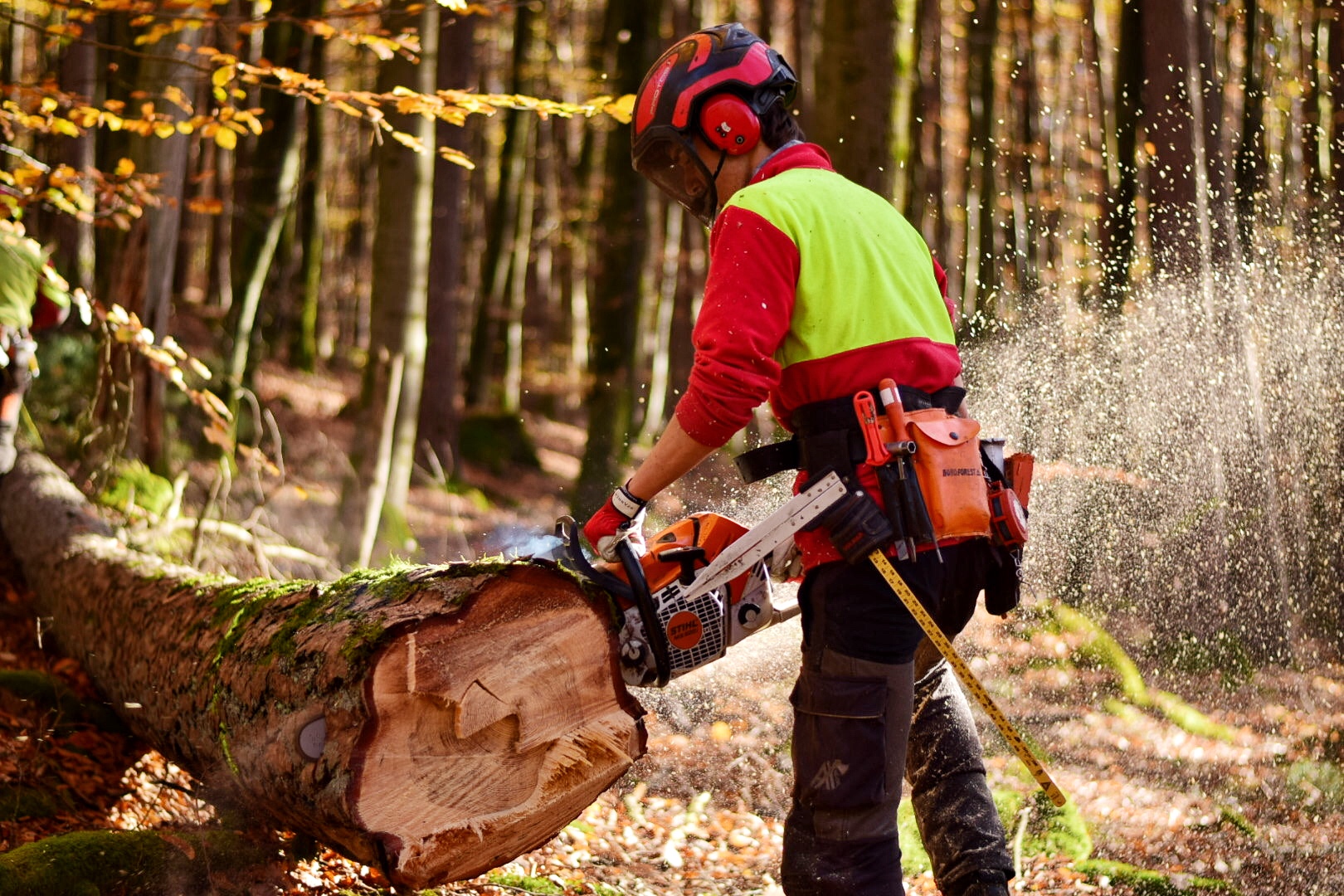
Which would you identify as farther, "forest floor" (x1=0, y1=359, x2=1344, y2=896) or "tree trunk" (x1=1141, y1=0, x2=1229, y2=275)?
"tree trunk" (x1=1141, y1=0, x2=1229, y2=275)

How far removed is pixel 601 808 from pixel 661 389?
11.4 m

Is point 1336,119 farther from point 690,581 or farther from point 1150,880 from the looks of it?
point 690,581

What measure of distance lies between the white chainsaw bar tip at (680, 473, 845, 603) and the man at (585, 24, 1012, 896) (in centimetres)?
9

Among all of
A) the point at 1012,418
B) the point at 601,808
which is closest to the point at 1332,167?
the point at 1012,418

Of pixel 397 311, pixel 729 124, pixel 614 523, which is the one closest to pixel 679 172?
pixel 729 124

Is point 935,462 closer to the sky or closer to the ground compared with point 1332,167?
closer to the ground

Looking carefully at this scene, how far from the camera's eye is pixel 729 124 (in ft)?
10.2

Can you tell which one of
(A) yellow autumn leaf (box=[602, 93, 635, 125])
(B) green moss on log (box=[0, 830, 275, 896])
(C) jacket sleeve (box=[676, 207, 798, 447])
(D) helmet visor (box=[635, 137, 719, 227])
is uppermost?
(A) yellow autumn leaf (box=[602, 93, 635, 125])

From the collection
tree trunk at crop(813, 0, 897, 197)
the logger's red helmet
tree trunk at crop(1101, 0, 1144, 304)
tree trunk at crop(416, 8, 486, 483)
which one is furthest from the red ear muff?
tree trunk at crop(416, 8, 486, 483)

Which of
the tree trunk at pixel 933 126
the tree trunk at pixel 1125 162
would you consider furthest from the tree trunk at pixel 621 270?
the tree trunk at pixel 1125 162

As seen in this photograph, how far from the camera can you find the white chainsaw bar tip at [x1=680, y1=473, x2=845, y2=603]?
2896 mm

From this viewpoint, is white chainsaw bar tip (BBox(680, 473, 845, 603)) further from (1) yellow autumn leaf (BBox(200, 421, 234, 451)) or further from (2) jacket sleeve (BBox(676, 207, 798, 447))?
(1) yellow autumn leaf (BBox(200, 421, 234, 451))

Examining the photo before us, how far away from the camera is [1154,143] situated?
8.84m

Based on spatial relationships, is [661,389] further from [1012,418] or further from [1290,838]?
[1290,838]
